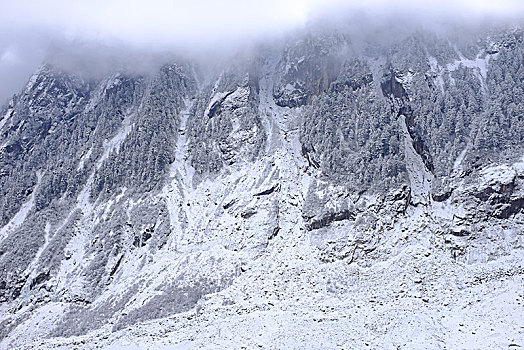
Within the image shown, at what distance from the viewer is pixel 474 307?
53656mm

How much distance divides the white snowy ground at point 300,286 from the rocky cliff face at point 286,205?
0.26 m

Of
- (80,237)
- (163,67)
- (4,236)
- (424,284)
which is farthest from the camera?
(163,67)

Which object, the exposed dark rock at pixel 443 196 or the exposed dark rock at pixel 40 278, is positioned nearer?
the exposed dark rock at pixel 443 196

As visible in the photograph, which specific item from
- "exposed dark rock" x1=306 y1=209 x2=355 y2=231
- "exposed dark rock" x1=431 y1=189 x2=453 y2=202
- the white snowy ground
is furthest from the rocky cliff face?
"exposed dark rock" x1=431 y1=189 x2=453 y2=202

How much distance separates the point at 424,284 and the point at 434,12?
67.5 meters

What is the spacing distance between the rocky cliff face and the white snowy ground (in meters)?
0.26

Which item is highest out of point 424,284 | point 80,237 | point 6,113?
point 6,113

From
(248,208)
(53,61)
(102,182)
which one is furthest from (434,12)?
(53,61)

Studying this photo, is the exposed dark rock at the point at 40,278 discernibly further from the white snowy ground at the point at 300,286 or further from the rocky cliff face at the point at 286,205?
the white snowy ground at the point at 300,286

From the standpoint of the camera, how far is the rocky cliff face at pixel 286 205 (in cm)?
5881

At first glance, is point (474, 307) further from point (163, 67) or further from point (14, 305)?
point (163, 67)

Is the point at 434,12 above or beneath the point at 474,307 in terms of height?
above

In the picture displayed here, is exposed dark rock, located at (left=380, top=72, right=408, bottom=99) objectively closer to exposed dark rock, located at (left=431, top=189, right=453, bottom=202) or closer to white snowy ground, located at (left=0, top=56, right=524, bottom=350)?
white snowy ground, located at (left=0, top=56, right=524, bottom=350)

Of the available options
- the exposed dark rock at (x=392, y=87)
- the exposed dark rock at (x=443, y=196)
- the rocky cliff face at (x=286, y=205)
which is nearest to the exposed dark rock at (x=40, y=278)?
the rocky cliff face at (x=286, y=205)
